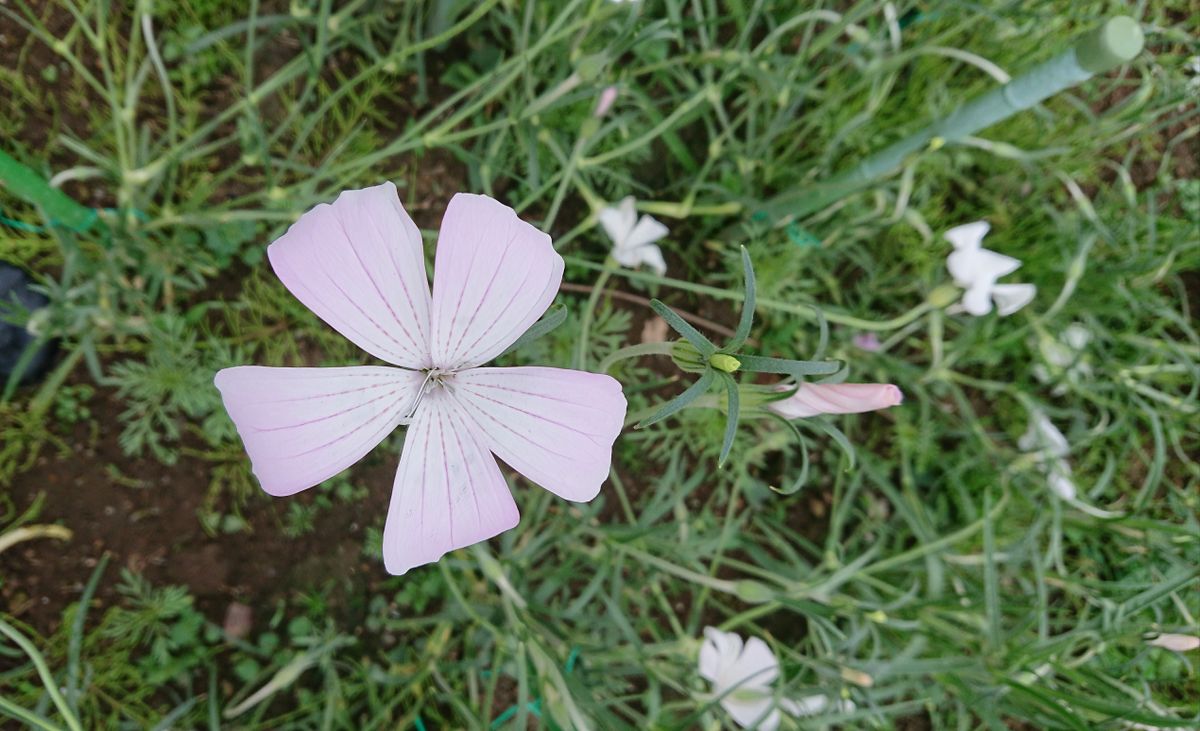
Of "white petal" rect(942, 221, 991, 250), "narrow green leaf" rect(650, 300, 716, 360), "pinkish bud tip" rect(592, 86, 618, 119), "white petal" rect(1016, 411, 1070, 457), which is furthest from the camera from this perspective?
"white petal" rect(1016, 411, 1070, 457)

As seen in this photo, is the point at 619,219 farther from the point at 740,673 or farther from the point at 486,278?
the point at 740,673

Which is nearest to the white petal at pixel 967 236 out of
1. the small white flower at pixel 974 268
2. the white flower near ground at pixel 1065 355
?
the small white flower at pixel 974 268

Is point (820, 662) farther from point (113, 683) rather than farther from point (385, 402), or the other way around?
point (113, 683)

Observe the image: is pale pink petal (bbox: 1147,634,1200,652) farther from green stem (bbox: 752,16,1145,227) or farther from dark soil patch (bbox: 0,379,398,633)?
dark soil patch (bbox: 0,379,398,633)

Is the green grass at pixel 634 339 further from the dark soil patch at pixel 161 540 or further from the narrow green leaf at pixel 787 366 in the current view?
the narrow green leaf at pixel 787 366

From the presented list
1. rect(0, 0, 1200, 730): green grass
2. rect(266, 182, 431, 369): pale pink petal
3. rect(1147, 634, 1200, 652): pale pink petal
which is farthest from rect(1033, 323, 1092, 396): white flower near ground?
rect(266, 182, 431, 369): pale pink petal

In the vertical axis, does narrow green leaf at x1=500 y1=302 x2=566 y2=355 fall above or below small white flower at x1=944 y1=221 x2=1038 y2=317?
above
